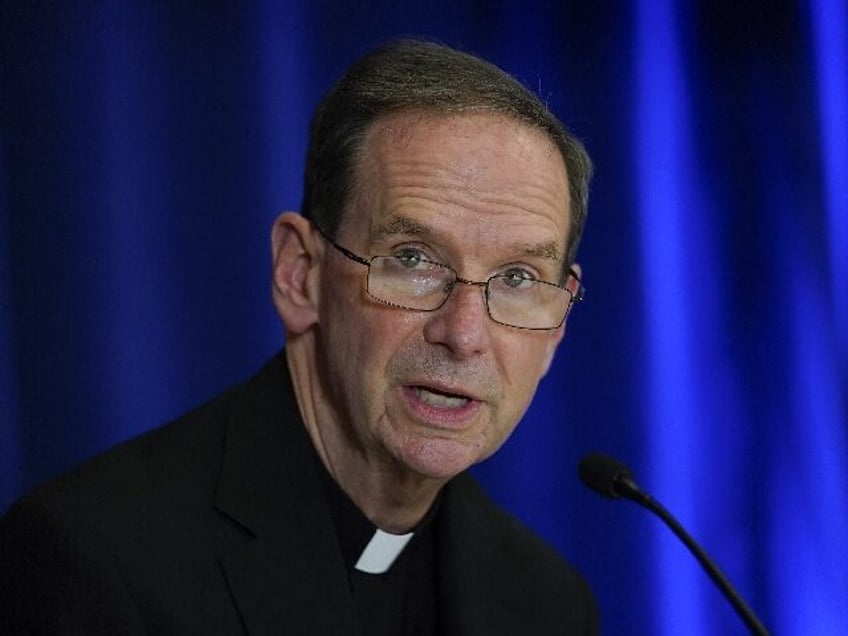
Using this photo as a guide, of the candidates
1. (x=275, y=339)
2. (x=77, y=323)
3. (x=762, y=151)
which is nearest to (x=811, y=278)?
(x=762, y=151)

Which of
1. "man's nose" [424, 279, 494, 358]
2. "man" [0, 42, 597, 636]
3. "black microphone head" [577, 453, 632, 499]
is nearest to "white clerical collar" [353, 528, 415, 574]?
"man" [0, 42, 597, 636]

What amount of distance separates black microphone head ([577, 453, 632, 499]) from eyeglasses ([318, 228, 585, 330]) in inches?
10.7

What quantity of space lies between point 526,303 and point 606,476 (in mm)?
332

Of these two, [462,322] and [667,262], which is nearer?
[462,322]

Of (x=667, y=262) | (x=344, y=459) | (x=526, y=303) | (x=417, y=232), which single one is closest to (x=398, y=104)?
(x=417, y=232)

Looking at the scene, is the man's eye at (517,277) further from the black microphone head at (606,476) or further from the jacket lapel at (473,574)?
the jacket lapel at (473,574)

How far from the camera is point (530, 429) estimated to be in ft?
9.66

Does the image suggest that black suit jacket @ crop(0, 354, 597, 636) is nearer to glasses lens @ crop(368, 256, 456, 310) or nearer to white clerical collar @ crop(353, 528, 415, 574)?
white clerical collar @ crop(353, 528, 415, 574)

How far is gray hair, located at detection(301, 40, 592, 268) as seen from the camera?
1.79 m

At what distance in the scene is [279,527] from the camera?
1.74 m

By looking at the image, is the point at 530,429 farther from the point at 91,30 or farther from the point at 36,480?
the point at 91,30

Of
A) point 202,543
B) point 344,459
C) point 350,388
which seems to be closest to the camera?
point 202,543

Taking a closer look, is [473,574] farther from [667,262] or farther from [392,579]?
[667,262]

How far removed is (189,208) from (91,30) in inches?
16.3
